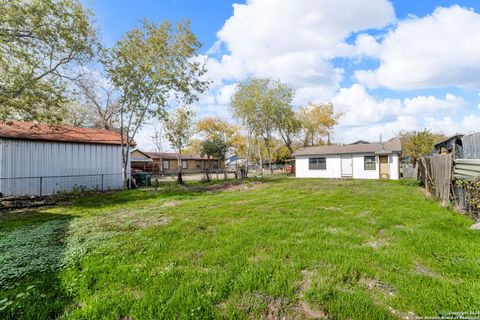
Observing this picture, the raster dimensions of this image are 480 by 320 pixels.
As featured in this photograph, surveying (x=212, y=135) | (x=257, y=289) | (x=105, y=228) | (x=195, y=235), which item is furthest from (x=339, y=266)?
(x=212, y=135)

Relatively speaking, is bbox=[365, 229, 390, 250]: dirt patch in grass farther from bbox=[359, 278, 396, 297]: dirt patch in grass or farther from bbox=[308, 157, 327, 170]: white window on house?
bbox=[308, 157, 327, 170]: white window on house

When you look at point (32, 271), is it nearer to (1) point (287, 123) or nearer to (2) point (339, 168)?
(2) point (339, 168)

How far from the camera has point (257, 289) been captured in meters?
2.58

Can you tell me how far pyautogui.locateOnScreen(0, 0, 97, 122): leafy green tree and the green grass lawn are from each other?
6.39 m

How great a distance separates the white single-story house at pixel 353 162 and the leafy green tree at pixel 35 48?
758 inches

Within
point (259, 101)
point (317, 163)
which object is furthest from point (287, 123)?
point (317, 163)

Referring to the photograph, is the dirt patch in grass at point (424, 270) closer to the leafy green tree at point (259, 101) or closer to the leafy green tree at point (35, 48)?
the leafy green tree at point (35, 48)

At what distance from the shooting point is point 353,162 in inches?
789

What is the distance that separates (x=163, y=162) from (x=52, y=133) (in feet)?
87.4

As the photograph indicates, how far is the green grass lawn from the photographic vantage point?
2.27 meters

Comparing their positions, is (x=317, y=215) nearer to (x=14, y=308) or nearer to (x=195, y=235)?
(x=195, y=235)

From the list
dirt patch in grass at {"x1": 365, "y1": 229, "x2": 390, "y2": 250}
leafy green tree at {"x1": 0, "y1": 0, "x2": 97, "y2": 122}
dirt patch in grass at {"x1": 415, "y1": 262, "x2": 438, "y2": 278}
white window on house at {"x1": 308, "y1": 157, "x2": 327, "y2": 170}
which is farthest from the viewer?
white window on house at {"x1": 308, "y1": 157, "x2": 327, "y2": 170}

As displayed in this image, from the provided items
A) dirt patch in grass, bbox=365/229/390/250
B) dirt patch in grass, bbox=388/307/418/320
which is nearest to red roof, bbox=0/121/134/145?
dirt patch in grass, bbox=365/229/390/250

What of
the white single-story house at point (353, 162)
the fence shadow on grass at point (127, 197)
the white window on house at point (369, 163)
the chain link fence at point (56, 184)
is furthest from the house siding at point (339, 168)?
the chain link fence at point (56, 184)
